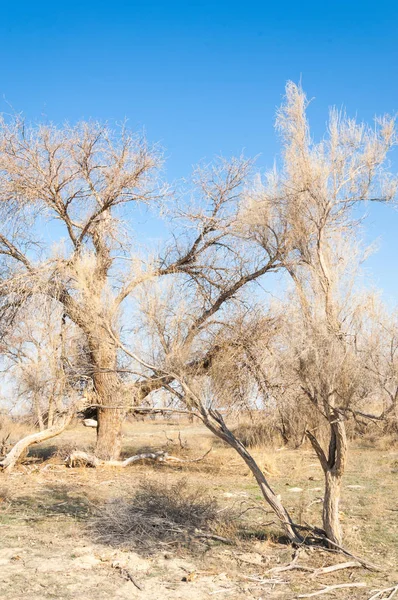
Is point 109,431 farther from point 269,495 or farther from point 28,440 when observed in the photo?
point 269,495

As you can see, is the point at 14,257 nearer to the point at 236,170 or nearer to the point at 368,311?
the point at 236,170

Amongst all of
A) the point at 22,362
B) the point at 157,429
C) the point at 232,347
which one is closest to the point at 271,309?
the point at 232,347

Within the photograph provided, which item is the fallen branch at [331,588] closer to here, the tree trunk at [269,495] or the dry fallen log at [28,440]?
the tree trunk at [269,495]

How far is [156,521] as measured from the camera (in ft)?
25.6

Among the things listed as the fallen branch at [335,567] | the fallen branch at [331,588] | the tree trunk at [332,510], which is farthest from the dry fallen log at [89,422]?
the fallen branch at [331,588]

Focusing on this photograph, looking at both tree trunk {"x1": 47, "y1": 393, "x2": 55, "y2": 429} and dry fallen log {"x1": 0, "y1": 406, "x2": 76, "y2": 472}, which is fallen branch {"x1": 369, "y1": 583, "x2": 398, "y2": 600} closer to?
dry fallen log {"x1": 0, "y1": 406, "x2": 76, "y2": 472}

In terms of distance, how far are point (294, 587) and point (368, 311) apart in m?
3.37

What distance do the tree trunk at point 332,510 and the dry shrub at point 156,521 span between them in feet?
5.26

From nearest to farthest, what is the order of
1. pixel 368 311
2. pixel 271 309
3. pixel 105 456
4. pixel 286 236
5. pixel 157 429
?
1. pixel 368 311
2. pixel 286 236
3. pixel 271 309
4. pixel 105 456
5. pixel 157 429

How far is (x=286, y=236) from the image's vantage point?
9.77 metres

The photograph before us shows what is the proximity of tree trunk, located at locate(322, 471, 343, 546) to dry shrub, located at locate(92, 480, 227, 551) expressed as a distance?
1604mm

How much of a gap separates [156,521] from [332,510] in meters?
2.27

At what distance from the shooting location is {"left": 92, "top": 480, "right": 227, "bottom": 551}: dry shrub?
7.49 metres

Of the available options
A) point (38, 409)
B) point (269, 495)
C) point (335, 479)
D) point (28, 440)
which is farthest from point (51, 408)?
point (335, 479)
